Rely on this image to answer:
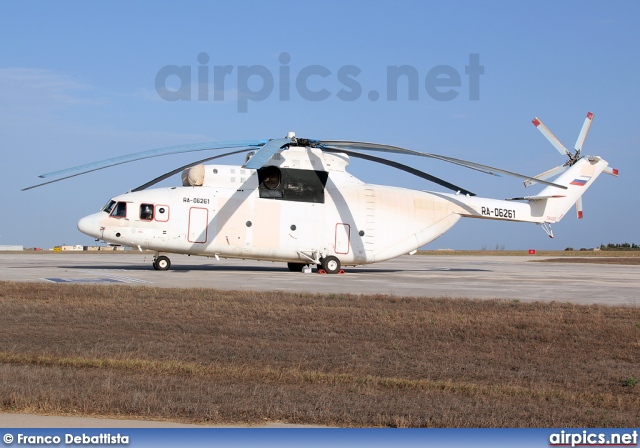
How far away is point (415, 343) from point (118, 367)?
4896mm

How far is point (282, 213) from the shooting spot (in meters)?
27.8

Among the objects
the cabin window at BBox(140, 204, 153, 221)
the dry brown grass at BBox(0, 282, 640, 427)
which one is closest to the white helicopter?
the cabin window at BBox(140, 204, 153, 221)

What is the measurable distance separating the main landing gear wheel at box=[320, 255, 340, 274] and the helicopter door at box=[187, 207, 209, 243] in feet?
15.6

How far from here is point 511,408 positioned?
7891 mm

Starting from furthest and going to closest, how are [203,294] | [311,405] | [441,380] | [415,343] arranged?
[203,294] < [415,343] < [441,380] < [311,405]

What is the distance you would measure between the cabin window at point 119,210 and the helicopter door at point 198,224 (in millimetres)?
2447

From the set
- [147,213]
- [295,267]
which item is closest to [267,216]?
[295,267]

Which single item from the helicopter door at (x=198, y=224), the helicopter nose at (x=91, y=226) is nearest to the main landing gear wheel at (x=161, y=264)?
the helicopter door at (x=198, y=224)

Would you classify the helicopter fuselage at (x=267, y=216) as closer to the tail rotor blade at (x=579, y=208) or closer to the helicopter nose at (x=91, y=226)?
the helicopter nose at (x=91, y=226)

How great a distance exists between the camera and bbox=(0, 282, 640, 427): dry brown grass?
7.54m

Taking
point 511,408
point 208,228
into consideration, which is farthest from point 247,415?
point 208,228

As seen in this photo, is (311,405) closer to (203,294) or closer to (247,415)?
(247,415)

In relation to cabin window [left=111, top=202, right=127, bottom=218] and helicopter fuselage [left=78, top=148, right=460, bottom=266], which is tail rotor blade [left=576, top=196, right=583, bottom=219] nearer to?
helicopter fuselage [left=78, top=148, right=460, bottom=266]

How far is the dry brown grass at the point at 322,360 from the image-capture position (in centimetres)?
754
